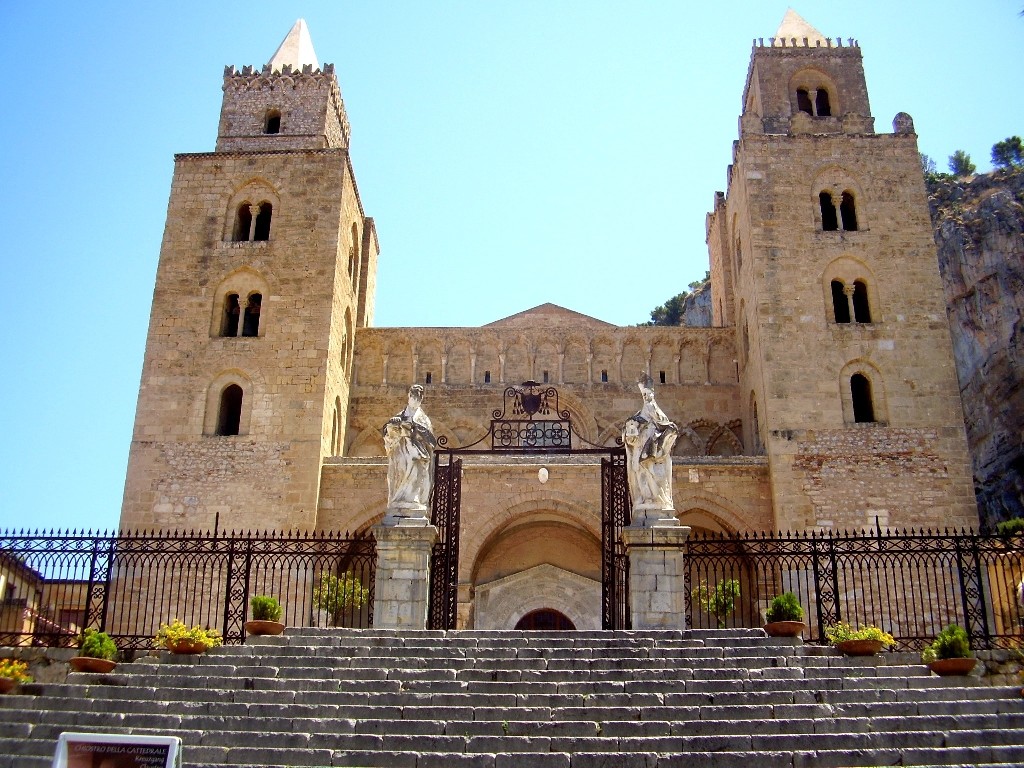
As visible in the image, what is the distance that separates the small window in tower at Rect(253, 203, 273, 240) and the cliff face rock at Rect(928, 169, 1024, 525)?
20954 mm

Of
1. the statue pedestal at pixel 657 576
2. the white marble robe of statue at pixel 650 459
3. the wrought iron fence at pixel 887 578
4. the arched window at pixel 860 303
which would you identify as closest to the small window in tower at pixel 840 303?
the arched window at pixel 860 303

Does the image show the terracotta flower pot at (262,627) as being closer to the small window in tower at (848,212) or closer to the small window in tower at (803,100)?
the small window in tower at (848,212)

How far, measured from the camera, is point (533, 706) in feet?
32.8

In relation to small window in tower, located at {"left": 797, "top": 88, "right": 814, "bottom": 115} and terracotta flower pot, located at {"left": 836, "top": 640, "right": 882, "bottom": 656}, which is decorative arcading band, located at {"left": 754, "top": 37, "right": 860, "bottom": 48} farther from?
terracotta flower pot, located at {"left": 836, "top": 640, "right": 882, "bottom": 656}

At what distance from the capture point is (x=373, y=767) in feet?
29.1

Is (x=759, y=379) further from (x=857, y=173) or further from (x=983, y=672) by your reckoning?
(x=983, y=672)

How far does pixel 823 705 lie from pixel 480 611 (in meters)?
14.4

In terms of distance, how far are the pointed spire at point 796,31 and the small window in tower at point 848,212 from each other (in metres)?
5.80

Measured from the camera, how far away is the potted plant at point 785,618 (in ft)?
41.2

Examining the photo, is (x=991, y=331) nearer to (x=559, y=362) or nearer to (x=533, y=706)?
(x=559, y=362)

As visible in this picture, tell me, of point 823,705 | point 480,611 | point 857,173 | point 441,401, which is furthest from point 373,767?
point 857,173

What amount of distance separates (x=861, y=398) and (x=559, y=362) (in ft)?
27.5

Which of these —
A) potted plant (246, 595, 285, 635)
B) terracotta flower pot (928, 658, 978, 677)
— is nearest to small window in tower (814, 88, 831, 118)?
terracotta flower pot (928, 658, 978, 677)

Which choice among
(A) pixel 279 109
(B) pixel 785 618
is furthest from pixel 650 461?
(A) pixel 279 109
